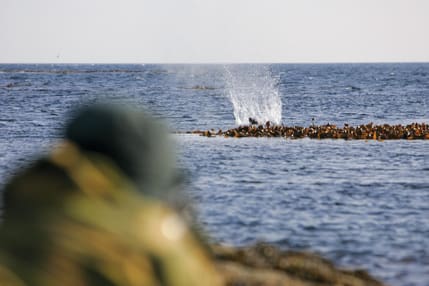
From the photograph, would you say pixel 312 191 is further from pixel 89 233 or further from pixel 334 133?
pixel 89 233

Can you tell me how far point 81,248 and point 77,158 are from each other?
1.43ft

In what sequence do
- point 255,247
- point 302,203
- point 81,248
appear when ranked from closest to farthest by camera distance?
point 81,248 < point 255,247 < point 302,203

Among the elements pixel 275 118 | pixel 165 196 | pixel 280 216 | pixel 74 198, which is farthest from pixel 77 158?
pixel 275 118

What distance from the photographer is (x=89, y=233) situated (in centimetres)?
314

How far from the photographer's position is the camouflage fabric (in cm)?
307

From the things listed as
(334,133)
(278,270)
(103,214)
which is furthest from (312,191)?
(103,214)

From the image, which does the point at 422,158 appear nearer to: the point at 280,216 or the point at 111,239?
the point at 280,216

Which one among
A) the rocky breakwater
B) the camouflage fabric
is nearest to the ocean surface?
the camouflage fabric

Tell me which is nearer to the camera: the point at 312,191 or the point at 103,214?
the point at 103,214

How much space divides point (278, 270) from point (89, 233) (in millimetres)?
8427

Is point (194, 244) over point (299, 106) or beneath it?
over

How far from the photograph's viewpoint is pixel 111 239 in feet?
10.3

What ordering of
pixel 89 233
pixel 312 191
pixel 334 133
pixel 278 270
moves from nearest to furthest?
pixel 89 233, pixel 278 270, pixel 312 191, pixel 334 133

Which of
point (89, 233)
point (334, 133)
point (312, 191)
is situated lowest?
point (334, 133)
